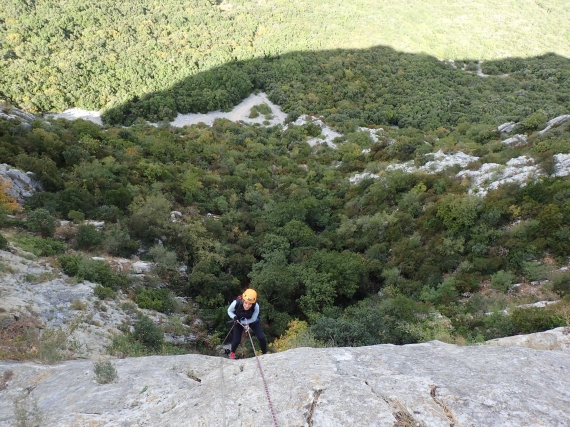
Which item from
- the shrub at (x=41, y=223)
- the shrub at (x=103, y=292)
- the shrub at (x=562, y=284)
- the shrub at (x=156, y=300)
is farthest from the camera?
the shrub at (x=41, y=223)

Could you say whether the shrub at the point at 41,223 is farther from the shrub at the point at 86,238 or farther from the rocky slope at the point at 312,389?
the rocky slope at the point at 312,389

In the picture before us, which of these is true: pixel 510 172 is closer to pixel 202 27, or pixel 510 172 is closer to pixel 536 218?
pixel 536 218

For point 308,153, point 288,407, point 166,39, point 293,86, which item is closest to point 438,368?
point 288,407

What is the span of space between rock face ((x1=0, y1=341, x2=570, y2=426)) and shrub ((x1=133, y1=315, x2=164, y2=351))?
235 inches

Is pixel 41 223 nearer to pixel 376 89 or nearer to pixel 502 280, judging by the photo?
pixel 502 280

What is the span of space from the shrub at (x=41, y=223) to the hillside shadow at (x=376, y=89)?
5749 centimetres

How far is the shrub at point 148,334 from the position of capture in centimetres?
1530

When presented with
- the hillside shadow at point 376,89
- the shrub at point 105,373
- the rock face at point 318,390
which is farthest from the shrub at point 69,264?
the hillside shadow at point 376,89

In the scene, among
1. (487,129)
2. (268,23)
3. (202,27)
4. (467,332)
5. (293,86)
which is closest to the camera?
(467,332)

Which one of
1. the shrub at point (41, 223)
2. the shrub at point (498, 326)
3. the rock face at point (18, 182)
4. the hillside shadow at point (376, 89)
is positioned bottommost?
the shrub at point (498, 326)

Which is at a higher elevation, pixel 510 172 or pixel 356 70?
pixel 356 70

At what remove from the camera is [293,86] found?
91438 millimetres

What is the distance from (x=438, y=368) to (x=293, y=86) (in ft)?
298

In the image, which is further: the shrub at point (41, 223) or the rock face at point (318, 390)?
the shrub at point (41, 223)
